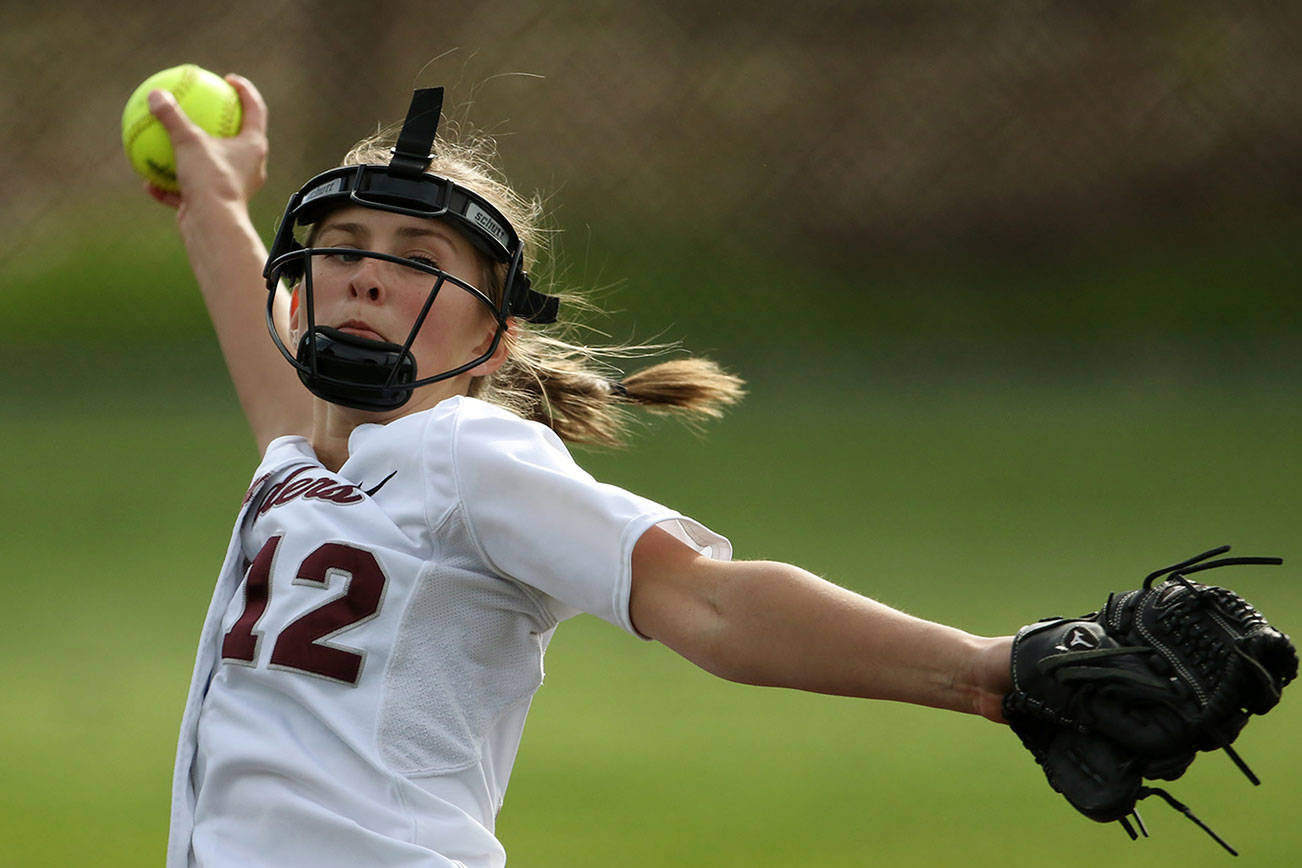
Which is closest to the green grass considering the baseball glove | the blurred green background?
the blurred green background

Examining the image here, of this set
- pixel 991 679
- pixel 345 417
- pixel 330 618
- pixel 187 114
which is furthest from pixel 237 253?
pixel 991 679

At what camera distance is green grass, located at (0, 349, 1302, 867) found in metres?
3.82

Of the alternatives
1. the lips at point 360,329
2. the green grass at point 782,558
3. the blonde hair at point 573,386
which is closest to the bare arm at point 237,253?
the blonde hair at point 573,386

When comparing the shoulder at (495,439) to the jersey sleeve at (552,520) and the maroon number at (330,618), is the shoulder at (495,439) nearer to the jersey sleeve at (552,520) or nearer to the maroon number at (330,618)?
the jersey sleeve at (552,520)

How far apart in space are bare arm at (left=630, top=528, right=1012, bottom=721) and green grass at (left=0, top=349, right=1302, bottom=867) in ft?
6.77

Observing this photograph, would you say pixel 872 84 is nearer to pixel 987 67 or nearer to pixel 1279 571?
pixel 987 67

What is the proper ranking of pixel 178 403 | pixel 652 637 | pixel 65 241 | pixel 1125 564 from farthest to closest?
pixel 65 241 → pixel 178 403 → pixel 1125 564 → pixel 652 637

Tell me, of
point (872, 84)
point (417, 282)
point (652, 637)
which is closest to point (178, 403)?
point (872, 84)

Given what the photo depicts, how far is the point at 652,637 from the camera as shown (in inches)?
67.5

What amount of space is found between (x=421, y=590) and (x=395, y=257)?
0.50 meters

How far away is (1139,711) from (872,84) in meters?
7.73

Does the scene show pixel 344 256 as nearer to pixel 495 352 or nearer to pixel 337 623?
pixel 495 352

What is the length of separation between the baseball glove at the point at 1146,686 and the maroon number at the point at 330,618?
740mm

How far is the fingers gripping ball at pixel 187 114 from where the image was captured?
3.07 m
